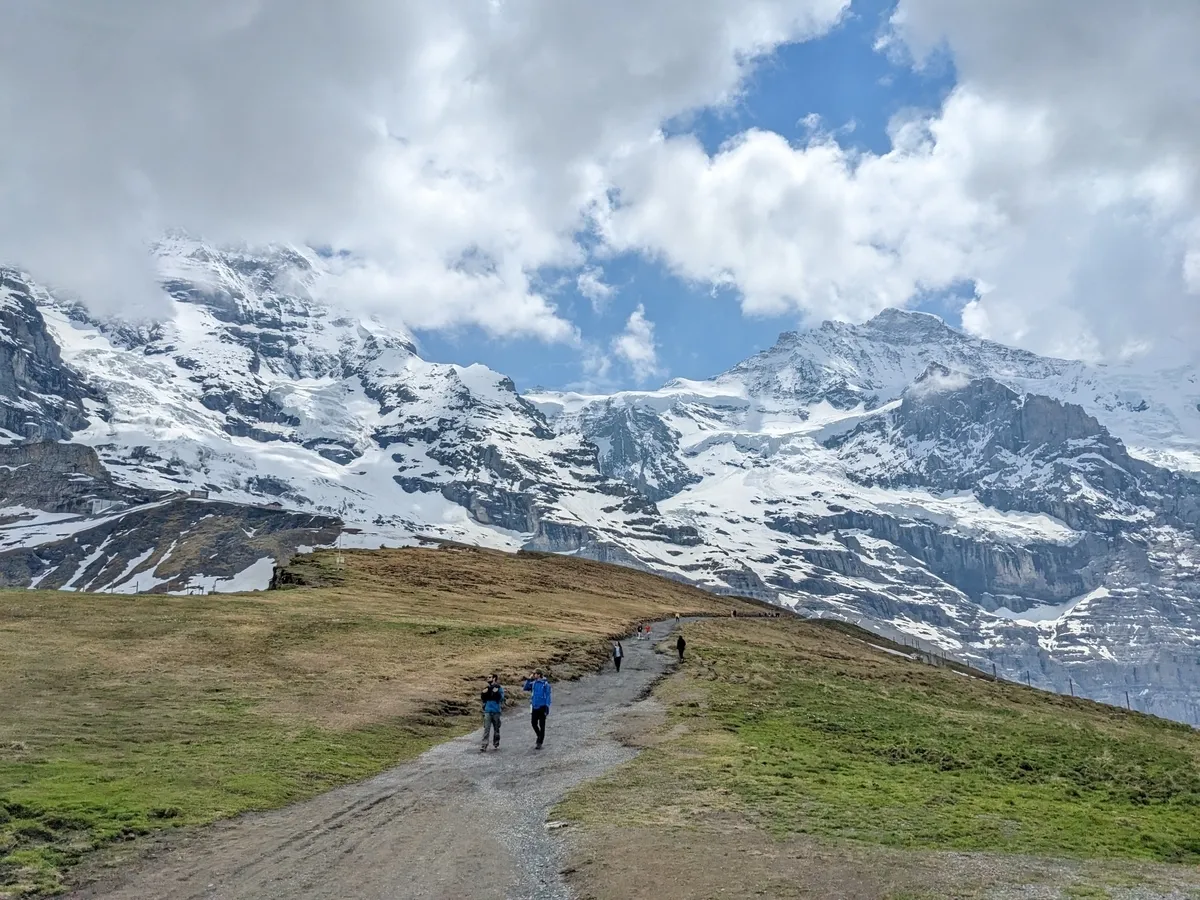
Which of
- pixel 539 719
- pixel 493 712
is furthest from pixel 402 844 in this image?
pixel 539 719

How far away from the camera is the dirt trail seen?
1830 cm

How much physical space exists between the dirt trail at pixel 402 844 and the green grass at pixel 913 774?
2.44 meters

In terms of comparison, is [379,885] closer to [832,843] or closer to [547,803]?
[547,803]

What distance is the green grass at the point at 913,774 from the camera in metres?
22.6

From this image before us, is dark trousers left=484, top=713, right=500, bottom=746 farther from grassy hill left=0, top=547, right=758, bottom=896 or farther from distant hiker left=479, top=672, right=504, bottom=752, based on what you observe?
grassy hill left=0, top=547, right=758, bottom=896

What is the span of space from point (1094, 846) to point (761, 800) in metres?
7.67

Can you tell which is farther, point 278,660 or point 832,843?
point 278,660

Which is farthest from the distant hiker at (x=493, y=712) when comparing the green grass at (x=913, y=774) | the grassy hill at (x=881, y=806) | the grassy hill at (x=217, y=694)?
the green grass at (x=913, y=774)

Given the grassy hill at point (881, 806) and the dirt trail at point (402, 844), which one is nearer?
the dirt trail at point (402, 844)

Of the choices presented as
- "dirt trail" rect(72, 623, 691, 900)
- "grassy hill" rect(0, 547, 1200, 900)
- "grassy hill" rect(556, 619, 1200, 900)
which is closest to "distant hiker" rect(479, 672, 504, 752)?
"dirt trail" rect(72, 623, 691, 900)

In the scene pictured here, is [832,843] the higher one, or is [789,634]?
[789,634]

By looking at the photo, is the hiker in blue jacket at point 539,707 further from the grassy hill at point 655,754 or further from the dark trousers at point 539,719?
the grassy hill at point 655,754

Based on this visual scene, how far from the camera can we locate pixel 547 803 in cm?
2536

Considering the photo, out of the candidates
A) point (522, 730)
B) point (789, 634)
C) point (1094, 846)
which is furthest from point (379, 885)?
point (789, 634)
